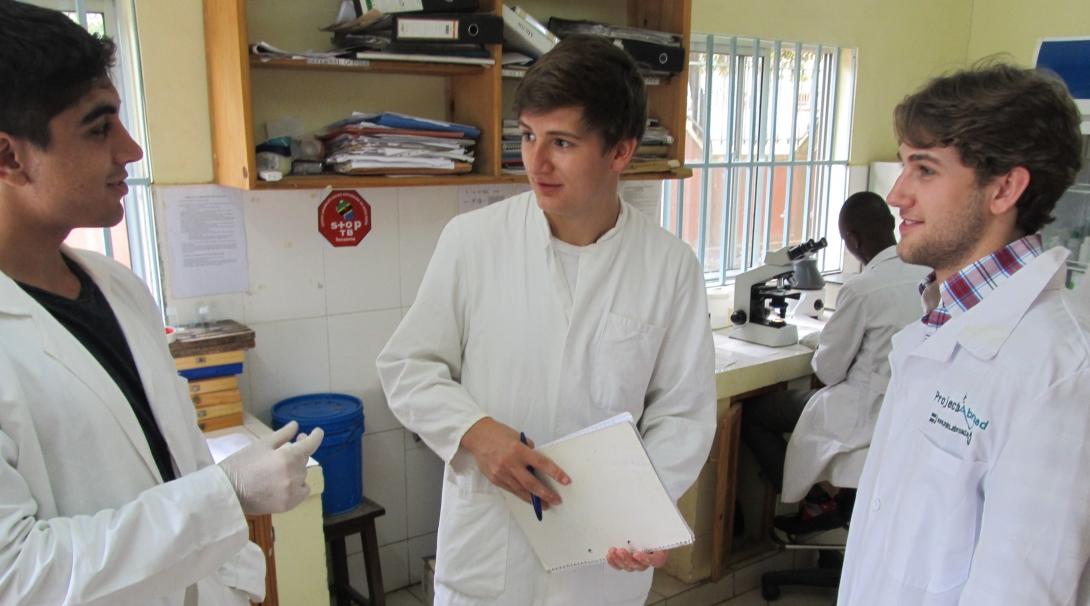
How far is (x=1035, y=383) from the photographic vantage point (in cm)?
98

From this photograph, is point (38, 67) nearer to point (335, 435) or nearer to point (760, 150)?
point (335, 435)

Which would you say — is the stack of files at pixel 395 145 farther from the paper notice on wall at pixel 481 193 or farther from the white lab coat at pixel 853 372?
the white lab coat at pixel 853 372

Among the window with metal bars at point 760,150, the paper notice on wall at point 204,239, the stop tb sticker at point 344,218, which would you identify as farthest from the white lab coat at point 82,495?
the window with metal bars at point 760,150

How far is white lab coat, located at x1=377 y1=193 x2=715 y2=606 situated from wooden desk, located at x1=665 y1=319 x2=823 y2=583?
1.25 metres

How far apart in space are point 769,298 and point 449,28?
5.54 ft

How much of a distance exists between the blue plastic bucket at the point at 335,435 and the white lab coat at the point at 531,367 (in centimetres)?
97

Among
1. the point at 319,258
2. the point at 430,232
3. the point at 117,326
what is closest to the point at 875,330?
the point at 430,232

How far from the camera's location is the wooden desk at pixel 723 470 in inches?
108

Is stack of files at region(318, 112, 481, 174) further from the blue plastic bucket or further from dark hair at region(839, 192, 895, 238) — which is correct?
dark hair at region(839, 192, 895, 238)

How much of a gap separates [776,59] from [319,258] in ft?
7.54

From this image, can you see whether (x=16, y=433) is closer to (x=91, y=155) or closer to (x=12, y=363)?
(x=12, y=363)

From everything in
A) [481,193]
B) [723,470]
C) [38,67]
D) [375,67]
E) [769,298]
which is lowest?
[723,470]

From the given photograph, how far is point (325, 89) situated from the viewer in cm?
242

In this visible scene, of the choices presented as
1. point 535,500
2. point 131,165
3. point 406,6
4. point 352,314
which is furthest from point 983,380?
point 131,165
